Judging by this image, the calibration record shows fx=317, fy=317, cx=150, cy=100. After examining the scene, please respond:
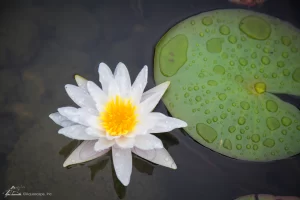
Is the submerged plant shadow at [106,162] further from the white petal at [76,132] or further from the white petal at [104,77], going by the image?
the white petal at [104,77]

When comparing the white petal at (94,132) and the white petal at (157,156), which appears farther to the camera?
the white petal at (157,156)

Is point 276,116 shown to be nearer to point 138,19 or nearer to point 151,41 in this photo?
point 151,41

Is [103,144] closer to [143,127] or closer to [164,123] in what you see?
[143,127]

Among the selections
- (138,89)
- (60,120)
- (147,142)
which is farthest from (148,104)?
(60,120)

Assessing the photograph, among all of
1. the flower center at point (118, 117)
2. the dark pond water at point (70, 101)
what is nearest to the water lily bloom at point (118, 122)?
the flower center at point (118, 117)

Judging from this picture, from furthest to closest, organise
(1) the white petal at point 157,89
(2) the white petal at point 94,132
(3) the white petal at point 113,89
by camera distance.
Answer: (1) the white petal at point 157,89 → (3) the white petal at point 113,89 → (2) the white petal at point 94,132
